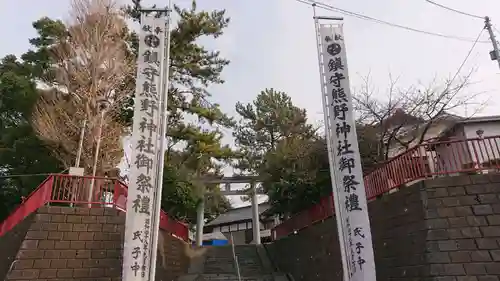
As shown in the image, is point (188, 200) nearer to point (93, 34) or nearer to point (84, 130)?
point (84, 130)

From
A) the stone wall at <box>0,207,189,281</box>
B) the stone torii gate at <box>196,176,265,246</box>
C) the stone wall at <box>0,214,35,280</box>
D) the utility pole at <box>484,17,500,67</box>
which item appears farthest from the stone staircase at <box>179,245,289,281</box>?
the utility pole at <box>484,17,500,67</box>

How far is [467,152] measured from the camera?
24.7 feet

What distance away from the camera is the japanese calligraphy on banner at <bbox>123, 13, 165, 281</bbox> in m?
6.53

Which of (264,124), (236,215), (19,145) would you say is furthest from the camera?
(236,215)

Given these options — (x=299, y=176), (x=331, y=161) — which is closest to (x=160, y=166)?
(x=331, y=161)

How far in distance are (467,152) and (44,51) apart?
581 inches

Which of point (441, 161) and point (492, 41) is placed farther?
point (492, 41)

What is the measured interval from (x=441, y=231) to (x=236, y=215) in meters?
26.3

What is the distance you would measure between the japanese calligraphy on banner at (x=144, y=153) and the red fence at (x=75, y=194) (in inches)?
76.0

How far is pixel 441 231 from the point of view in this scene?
6.75 metres

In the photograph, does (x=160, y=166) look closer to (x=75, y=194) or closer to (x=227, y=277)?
(x=75, y=194)

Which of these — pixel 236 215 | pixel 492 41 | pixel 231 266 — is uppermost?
pixel 492 41

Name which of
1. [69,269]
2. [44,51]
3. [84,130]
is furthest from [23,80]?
[69,269]

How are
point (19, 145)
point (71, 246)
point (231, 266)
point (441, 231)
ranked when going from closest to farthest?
1. point (441, 231)
2. point (71, 246)
3. point (19, 145)
4. point (231, 266)
